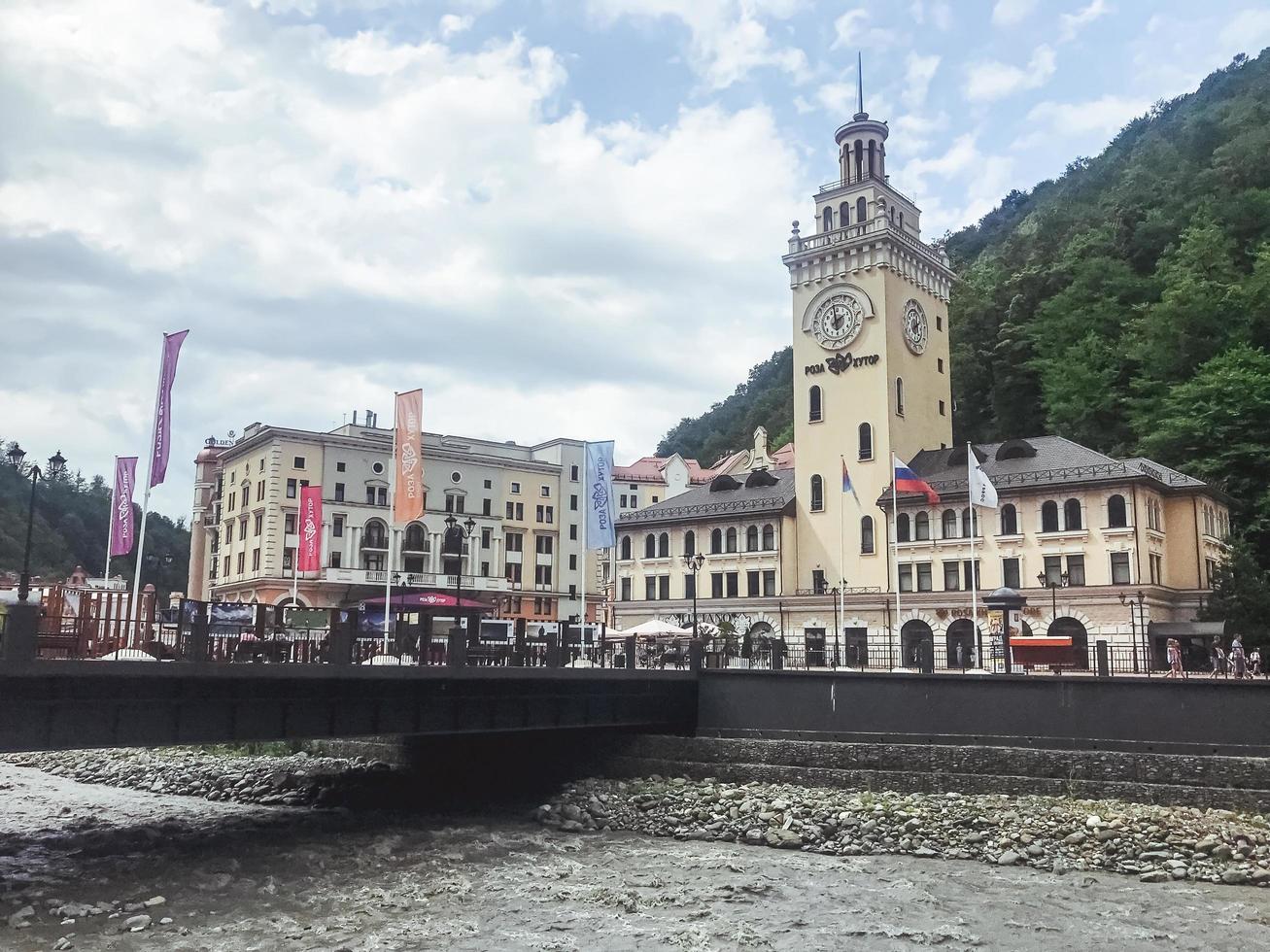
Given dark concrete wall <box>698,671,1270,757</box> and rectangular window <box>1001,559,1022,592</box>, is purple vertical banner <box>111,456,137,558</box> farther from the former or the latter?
rectangular window <box>1001,559,1022,592</box>

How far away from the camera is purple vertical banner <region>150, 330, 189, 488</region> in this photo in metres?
34.1

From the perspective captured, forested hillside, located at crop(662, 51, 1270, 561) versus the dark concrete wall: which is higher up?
forested hillside, located at crop(662, 51, 1270, 561)

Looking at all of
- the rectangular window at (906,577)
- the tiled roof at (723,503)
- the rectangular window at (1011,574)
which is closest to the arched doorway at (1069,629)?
the rectangular window at (1011,574)

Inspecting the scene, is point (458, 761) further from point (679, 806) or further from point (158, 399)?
point (158, 399)

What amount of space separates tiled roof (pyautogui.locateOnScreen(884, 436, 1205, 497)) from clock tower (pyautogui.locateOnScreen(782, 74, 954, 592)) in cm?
290

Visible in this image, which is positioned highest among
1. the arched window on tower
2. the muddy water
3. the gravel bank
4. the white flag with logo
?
the arched window on tower

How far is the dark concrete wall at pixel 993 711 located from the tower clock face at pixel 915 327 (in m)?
31.7

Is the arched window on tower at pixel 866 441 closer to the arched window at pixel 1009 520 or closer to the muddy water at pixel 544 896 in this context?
the arched window at pixel 1009 520

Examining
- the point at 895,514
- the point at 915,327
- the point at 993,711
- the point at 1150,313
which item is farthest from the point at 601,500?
the point at 1150,313

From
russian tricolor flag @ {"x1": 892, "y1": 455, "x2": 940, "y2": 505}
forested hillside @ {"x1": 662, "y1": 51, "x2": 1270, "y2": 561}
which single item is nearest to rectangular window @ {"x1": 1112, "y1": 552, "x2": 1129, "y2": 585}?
russian tricolor flag @ {"x1": 892, "y1": 455, "x2": 940, "y2": 505}

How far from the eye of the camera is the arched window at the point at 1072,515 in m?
51.4

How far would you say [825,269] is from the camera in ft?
205

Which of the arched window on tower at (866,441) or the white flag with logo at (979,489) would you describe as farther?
the arched window on tower at (866,441)

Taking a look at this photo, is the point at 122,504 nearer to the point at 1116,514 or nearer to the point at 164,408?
the point at 164,408
